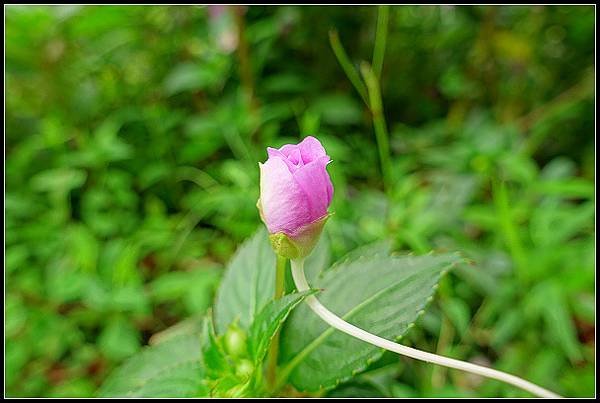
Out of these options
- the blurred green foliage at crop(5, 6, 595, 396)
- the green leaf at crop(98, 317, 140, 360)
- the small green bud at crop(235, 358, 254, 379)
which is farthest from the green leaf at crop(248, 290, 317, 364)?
the green leaf at crop(98, 317, 140, 360)

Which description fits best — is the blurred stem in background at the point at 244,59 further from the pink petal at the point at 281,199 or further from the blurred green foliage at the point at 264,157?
the pink petal at the point at 281,199

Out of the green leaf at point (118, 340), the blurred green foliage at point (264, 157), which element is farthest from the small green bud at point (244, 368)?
the green leaf at point (118, 340)

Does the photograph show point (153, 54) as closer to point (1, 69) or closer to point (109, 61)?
point (109, 61)

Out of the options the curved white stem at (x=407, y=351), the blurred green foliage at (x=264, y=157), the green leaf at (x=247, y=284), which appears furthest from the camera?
the blurred green foliage at (x=264, y=157)

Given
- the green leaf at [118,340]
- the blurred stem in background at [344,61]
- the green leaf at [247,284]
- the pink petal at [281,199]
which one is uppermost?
the blurred stem in background at [344,61]

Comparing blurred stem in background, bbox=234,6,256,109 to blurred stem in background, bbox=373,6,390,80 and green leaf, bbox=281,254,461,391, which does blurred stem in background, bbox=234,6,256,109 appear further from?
green leaf, bbox=281,254,461,391

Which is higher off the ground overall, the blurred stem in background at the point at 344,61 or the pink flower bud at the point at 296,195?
the blurred stem in background at the point at 344,61

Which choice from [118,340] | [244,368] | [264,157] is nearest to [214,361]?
[244,368]
